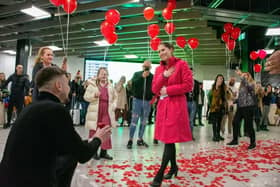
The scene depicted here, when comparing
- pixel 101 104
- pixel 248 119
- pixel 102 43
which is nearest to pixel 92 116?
A: pixel 101 104

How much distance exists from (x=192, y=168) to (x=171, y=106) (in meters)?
1.04

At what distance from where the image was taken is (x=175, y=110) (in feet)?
6.96

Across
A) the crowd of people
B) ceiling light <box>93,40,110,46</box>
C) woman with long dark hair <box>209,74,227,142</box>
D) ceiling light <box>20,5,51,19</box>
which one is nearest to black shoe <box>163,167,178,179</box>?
the crowd of people

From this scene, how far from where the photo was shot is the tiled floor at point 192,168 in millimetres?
2244

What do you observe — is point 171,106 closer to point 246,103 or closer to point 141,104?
point 141,104

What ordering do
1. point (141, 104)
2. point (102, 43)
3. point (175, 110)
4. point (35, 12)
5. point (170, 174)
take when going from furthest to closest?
point (102, 43)
point (35, 12)
point (141, 104)
point (170, 174)
point (175, 110)

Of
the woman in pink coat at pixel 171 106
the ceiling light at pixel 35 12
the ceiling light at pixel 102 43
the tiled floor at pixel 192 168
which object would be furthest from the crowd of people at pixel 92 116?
the ceiling light at pixel 102 43

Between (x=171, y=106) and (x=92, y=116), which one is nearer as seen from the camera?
(x=171, y=106)

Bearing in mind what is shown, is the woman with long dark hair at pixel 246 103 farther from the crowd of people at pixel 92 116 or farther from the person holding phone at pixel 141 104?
the person holding phone at pixel 141 104

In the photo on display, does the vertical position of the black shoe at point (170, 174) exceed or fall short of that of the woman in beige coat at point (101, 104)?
it falls short

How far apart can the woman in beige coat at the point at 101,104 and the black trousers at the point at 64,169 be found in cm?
157

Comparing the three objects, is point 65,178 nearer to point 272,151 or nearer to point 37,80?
point 37,80

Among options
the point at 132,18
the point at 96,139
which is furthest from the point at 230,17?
the point at 96,139

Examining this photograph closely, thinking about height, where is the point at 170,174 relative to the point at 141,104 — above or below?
below
